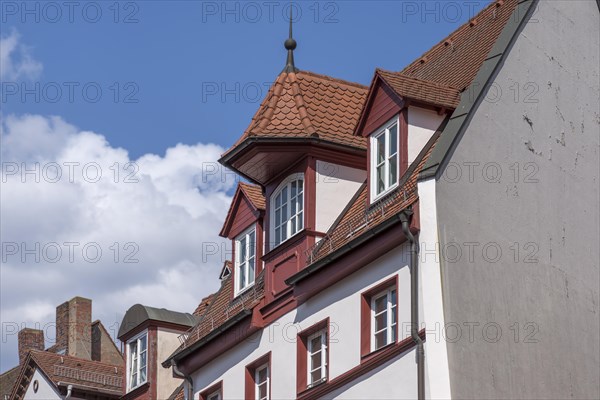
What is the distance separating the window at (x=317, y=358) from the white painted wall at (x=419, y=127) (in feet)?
13.8

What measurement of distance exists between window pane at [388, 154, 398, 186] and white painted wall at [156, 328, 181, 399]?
1256 cm

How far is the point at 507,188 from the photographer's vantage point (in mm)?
33219

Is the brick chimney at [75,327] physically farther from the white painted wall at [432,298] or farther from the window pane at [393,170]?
the white painted wall at [432,298]

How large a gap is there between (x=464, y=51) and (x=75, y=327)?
1138 inches

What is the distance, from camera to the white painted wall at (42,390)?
49875 millimetres

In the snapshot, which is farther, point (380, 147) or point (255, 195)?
point (255, 195)

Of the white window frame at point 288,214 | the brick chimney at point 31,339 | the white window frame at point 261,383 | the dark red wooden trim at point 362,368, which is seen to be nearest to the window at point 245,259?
the white window frame at point 288,214

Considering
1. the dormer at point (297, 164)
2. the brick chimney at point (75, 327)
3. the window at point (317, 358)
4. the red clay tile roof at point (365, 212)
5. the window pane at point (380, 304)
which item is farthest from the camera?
the brick chimney at point (75, 327)

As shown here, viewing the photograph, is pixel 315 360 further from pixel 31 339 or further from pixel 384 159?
pixel 31 339

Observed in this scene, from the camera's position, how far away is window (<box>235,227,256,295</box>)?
130 feet

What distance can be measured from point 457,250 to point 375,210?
125 inches

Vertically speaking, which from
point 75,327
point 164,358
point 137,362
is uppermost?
point 75,327

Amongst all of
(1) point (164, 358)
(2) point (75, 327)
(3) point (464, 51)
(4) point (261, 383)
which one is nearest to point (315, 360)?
(4) point (261, 383)

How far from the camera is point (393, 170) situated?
3456 centimetres
